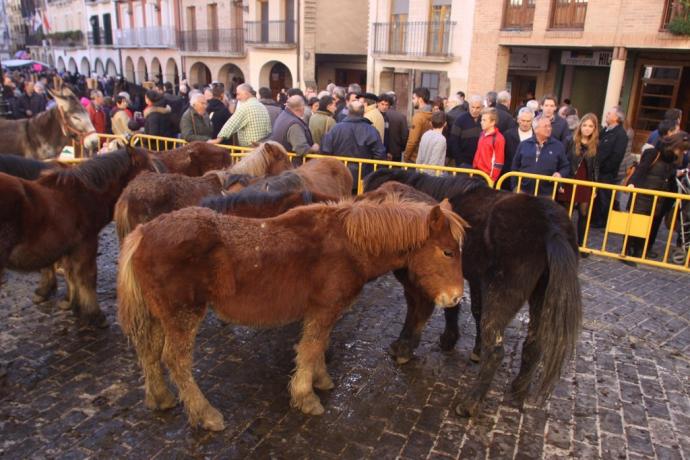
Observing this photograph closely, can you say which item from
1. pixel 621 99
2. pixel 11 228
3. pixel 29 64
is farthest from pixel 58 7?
pixel 11 228

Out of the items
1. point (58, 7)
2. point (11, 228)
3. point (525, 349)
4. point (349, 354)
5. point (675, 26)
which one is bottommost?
point (349, 354)

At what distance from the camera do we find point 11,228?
4059 millimetres

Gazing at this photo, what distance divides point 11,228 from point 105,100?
9451 mm

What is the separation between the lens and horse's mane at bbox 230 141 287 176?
568 centimetres

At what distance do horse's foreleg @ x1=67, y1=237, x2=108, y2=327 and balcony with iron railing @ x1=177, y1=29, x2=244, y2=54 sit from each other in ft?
82.2

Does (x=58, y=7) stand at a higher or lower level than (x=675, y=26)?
higher

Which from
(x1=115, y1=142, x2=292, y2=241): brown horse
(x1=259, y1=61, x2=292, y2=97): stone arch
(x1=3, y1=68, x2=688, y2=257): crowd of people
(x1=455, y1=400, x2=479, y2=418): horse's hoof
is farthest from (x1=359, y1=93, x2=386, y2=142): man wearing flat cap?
(x1=259, y1=61, x2=292, y2=97): stone arch

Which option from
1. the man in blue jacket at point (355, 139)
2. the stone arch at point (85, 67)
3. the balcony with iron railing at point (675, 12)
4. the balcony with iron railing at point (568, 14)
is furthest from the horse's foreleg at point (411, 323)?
the stone arch at point (85, 67)

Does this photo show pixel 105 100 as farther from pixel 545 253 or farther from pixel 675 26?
pixel 675 26

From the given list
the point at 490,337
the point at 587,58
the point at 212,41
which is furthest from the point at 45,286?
the point at 212,41

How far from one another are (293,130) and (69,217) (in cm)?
364

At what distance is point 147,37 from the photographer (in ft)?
116

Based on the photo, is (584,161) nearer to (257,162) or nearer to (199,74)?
(257,162)

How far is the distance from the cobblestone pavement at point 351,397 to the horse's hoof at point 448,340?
9 cm
